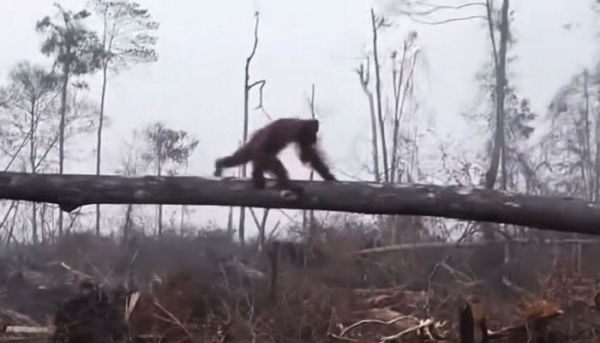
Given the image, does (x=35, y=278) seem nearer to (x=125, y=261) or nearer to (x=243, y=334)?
(x=125, y=261)

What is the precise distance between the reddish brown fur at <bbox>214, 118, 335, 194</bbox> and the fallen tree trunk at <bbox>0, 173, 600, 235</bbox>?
2.19ft

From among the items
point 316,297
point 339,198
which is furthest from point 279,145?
point 316,297

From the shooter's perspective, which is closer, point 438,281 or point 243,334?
point 243,334

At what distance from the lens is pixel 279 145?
6.73 metres

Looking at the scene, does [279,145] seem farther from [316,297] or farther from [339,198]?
[316,297]

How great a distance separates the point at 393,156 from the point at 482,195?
12.4m

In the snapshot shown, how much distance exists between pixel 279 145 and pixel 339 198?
143cm

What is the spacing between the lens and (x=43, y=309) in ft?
32.4

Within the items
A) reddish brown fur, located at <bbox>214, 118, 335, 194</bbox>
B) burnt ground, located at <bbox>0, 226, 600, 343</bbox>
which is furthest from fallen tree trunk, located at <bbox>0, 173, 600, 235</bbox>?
burnt ground, located at <bbox>0, 226, 600, 343</bbox>

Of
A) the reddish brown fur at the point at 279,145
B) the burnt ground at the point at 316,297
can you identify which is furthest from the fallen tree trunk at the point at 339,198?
the burnt ground at the point at 316,297

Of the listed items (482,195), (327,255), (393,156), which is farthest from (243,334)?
(393,156)

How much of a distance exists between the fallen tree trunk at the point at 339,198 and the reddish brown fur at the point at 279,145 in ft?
2.19

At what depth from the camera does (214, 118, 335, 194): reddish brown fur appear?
21.1 ft

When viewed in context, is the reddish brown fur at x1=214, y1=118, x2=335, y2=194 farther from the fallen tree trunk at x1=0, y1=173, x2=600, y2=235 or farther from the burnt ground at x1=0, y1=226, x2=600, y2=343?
the burnt ground at x1=0, y1=226, x2=600, y2=343
